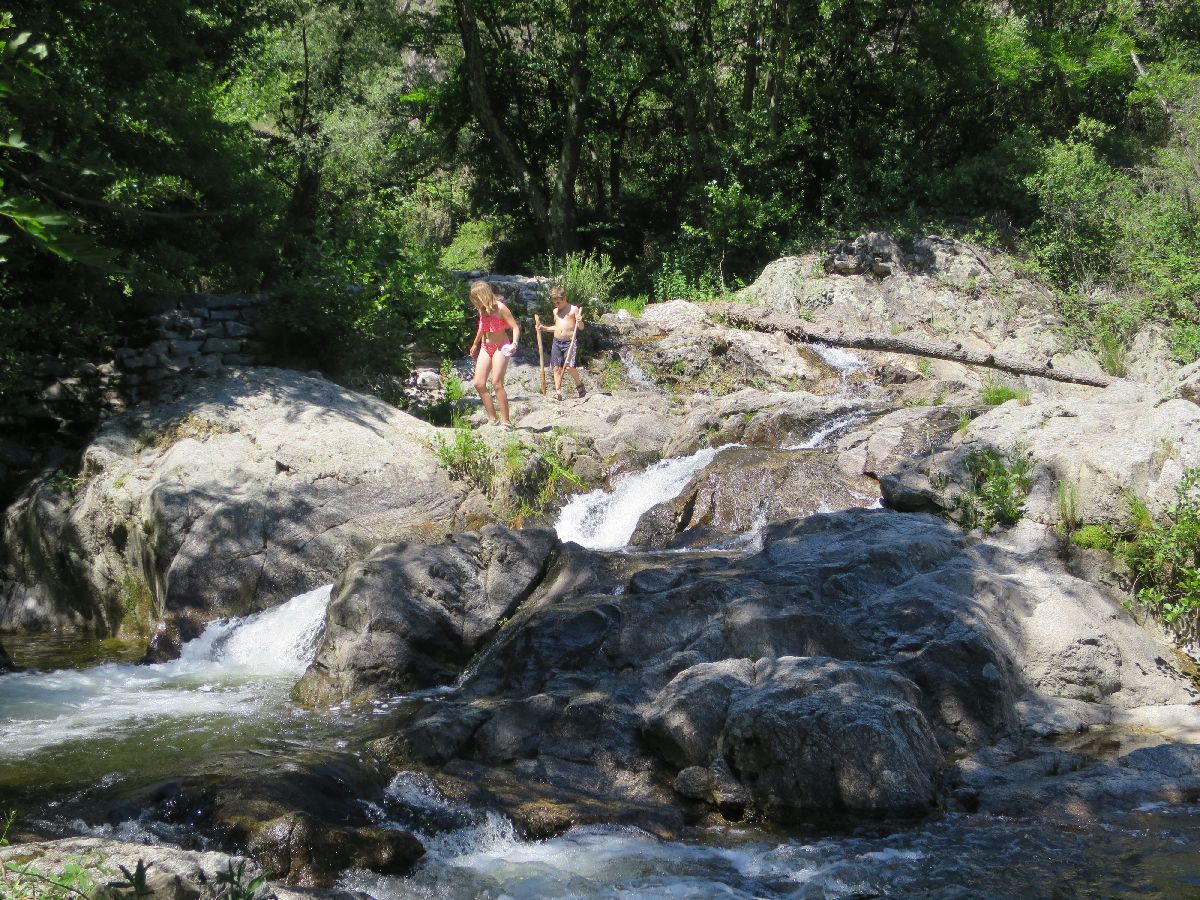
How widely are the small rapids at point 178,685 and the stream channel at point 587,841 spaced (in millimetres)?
49

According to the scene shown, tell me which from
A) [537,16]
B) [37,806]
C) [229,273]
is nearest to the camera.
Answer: [37,806]

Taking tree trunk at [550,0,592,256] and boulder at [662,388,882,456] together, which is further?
tree trunk at [550,0,592,256]

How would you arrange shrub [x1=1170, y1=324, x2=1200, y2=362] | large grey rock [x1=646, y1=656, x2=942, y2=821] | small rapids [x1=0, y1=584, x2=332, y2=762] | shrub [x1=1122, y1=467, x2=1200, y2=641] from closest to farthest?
large grey rock [x1=646, y1=656, x2=942, y2=821]
small rapids [x1=0, y1=584, x2=332, y2=762]
shrub [x1=1122, y1=467, x2=1200, y2=641]
shrub [x1=1170, y1=324, x2=1200, y2=362]

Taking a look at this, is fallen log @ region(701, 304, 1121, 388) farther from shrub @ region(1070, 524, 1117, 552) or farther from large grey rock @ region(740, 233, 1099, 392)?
shrub @ region(1070, 524, 1117, 552)

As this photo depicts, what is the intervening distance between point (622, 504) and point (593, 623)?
3836 mm

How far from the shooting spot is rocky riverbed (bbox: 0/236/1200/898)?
534cm

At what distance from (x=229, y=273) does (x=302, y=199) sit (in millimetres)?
4657

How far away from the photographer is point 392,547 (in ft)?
28.2

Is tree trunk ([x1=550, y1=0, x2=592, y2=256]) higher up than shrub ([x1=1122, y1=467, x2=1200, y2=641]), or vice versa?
tree trunk ([x1=550, y1=0, x2=592, y2=256])

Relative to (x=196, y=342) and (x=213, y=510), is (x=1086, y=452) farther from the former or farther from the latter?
(x=196, y=342)

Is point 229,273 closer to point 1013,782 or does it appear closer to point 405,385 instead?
point 405,385

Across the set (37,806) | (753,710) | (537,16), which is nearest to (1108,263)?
(537,16)

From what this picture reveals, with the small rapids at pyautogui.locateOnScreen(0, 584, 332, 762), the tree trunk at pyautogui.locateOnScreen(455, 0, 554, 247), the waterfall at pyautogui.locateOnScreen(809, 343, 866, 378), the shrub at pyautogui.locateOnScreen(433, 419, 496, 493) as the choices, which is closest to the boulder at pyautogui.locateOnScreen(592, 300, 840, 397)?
the waterfall at pyautogui.locateOnScreen(809, 343, 866, 378)

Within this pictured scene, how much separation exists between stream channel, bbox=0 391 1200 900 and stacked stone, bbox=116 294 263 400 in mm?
5636
